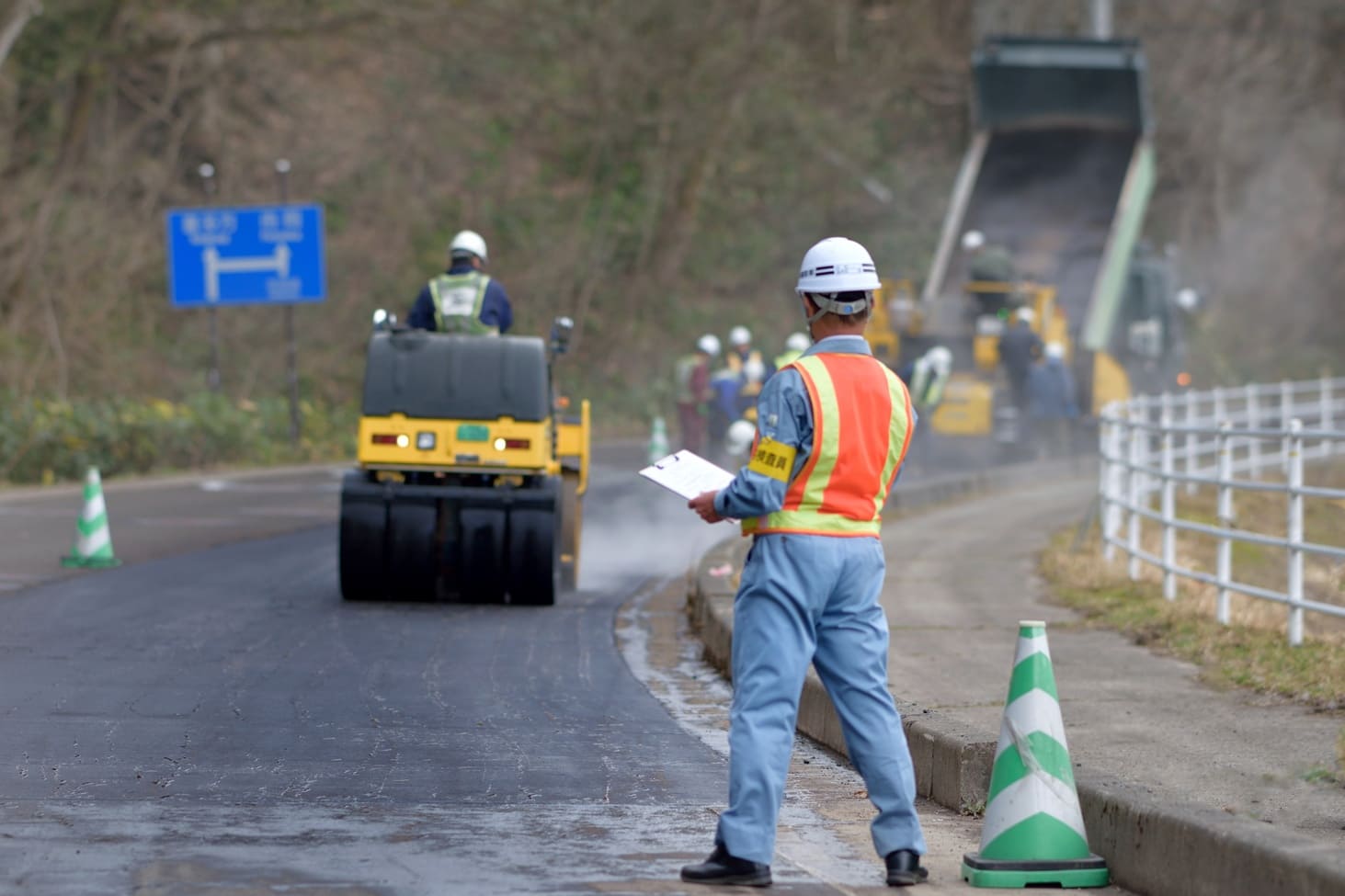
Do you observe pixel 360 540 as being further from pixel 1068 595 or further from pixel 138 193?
pixel 138 193

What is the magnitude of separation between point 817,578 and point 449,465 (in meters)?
8.02

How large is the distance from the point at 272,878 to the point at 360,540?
7995mm

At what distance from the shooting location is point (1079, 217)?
33.2 m

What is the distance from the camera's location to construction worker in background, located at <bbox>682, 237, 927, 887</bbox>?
614 cm

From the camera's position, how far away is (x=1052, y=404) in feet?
98.8

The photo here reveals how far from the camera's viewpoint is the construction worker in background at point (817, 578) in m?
6.14

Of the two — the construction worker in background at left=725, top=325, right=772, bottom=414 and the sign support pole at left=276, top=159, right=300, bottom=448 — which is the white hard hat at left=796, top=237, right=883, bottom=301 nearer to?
the construction worker in background at left=725, top=325, right=772, bottom=414

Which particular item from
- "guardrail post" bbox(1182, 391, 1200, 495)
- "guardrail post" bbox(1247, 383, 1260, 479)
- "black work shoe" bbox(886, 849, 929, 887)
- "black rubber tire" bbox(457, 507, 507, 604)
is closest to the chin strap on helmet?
A: "black work shoe" bbox(886, 849, 929, 887)

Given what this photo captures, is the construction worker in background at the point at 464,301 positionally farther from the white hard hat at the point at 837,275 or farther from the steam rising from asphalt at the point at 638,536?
the white hard hat at the point at 837,275

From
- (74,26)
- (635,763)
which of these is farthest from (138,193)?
(635,763)

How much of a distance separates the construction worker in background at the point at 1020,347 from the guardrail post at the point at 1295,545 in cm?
1780

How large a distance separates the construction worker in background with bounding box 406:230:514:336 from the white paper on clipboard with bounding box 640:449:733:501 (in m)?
7.95

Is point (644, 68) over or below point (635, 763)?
over

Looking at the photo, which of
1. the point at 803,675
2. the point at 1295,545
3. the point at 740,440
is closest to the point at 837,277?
the point at 803,675
